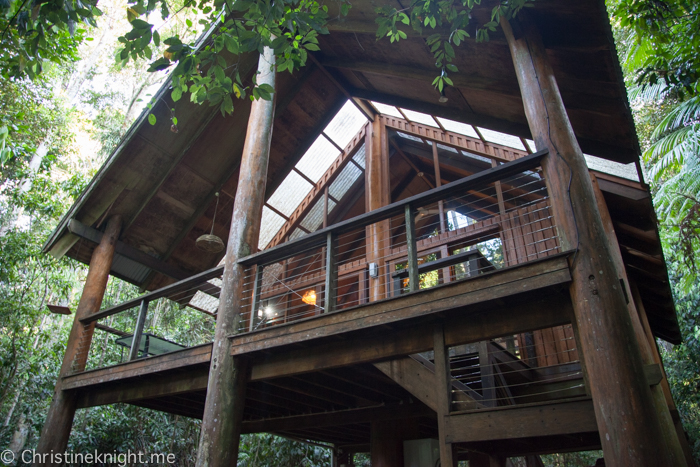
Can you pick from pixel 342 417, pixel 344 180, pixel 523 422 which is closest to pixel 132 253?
pixel 342 417

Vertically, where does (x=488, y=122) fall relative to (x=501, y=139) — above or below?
below

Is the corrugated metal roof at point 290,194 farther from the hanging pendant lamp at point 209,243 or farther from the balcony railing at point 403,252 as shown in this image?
the hanging pendant lamp at point 209,243

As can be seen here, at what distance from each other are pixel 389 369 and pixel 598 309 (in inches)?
79.8

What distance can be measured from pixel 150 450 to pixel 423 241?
915cm

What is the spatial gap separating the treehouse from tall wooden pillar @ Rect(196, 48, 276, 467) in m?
0.02

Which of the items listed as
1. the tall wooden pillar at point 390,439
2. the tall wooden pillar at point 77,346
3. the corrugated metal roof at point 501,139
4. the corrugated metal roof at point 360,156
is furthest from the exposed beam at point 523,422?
the corrugated metal roof at point 360,156

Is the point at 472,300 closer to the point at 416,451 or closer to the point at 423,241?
the point at 416,451

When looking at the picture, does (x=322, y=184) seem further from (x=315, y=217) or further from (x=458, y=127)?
(x=458, y=127)

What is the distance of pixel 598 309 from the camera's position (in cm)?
312

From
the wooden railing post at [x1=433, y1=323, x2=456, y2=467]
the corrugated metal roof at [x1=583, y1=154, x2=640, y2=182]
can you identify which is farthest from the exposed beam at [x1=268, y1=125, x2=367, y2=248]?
the wooden railing post at [x1=433, y1=323, x2=456, y2=467]

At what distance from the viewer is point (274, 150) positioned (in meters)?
9.59

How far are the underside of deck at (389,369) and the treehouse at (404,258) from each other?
0.07 feet

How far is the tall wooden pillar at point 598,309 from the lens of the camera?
2.75 m

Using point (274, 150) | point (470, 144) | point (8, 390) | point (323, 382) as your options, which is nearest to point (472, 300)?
point (323, 382)
